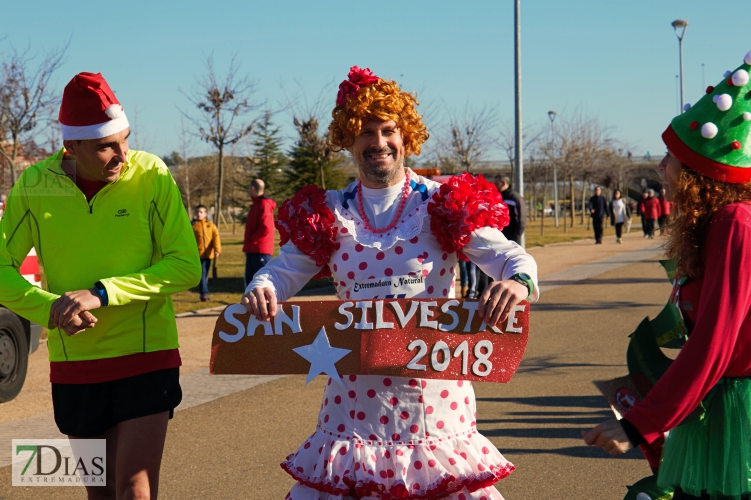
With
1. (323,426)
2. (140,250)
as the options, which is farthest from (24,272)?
(323,426)

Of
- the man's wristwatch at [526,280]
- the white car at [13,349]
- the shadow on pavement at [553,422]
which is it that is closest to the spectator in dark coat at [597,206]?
the shadow on pavement at [553,422]

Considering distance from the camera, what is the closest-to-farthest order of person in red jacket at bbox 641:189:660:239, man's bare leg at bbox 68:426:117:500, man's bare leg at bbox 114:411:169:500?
man's bare leg at bbox 114:411:169:500, man's bare leg at bbox 68:426:117:500, person in red jacket at bbox 641:189:660:239

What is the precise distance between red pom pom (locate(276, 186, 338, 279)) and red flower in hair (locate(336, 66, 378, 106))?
38 centimetres

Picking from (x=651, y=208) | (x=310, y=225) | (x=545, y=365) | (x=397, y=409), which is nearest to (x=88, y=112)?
(x=310, y=225)

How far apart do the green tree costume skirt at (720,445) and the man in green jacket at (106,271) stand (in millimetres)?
1888

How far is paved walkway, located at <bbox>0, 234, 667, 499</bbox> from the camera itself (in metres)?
5.12

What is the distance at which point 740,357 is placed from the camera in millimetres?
2381

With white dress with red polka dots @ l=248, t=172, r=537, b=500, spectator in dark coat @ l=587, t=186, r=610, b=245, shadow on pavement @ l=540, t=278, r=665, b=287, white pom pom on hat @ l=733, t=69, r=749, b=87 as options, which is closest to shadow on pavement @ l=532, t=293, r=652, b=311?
shadow on pavement @ l=540, t=278, r=665, b=287

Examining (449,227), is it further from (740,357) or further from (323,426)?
(740,357)

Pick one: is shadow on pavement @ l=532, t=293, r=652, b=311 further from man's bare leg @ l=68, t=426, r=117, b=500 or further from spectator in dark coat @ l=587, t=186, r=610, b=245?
spectator in dark coat @ l=587, t=186, r=610, b=245

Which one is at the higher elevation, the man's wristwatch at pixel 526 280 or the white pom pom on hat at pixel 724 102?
the white pom pom on hat at pixel 724 102

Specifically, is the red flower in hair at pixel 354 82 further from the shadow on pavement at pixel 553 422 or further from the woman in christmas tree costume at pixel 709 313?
the shadow on pavement at pixel 553 422

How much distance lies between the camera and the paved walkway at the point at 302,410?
5.12 meters

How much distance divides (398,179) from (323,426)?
3.19ft
